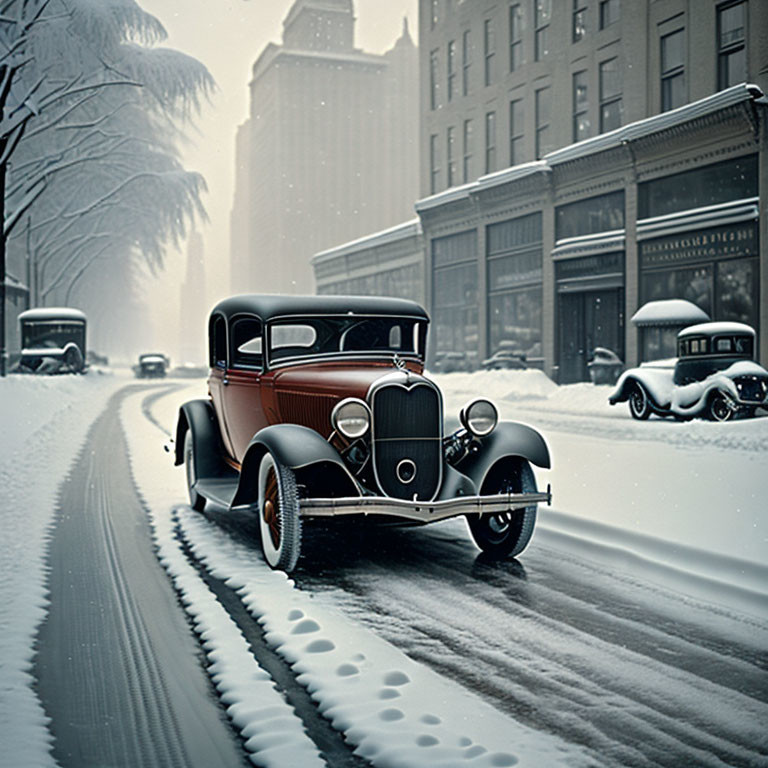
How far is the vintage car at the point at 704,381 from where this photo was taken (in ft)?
48.8

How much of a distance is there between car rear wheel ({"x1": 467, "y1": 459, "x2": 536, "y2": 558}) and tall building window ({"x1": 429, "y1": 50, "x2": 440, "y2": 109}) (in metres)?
33.2

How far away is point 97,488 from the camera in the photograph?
905 cm

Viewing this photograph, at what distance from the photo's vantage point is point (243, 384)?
281 inches

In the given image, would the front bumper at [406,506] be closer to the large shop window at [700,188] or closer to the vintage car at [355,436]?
the vintage car at [355,436]

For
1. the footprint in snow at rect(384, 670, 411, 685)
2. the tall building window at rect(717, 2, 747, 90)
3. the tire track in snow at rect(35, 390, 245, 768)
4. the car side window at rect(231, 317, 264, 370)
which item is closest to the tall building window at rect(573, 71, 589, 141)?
the tall building window at rect(717, 2, 747, 90)

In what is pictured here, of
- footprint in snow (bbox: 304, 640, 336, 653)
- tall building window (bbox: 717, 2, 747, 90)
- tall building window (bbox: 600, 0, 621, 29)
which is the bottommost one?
footprint in snow (bbox: 304, 640, 336, 653)

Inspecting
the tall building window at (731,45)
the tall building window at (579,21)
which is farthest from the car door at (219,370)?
the tall building window at (579,21)

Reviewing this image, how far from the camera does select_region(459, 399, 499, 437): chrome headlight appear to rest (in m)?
6.01

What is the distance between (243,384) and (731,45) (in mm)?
20025

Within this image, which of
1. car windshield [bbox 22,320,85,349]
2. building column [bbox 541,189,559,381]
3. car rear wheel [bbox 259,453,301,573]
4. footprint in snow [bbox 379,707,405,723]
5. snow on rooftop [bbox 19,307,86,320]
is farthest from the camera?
snow on rooftop [bbox 19,307,86,320]

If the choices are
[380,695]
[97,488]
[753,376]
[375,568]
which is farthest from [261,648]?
[753,376]

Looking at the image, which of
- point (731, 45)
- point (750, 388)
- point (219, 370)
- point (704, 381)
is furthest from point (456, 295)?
point (219, 370)

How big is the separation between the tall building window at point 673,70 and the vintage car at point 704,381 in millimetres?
10529

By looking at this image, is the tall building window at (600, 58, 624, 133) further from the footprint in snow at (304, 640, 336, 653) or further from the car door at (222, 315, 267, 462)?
the footprint in snow at (304, 640, 336, 653)
